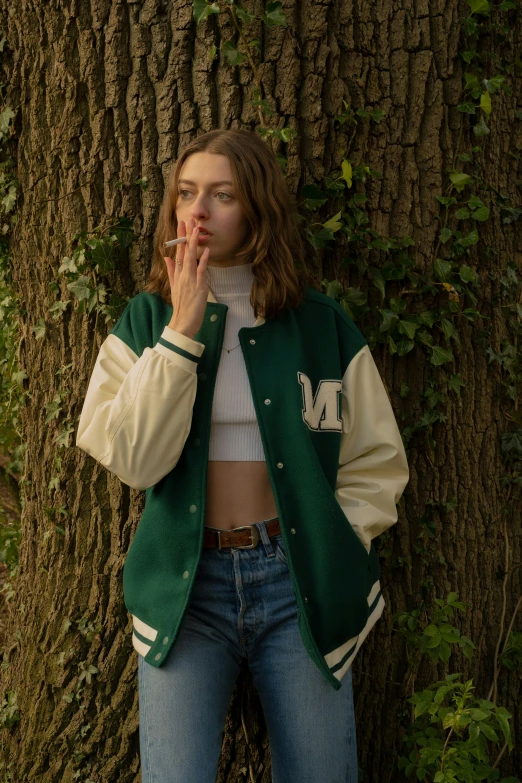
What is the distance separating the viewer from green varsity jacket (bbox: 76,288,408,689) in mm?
2170

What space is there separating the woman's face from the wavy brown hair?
0.02 metres

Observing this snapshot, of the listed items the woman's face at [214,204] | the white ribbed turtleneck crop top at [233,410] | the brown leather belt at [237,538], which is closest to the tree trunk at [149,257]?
the woman's face at [214,204]

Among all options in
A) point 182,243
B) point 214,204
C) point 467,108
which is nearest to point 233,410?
point 182,243

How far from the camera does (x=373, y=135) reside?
2.91 m

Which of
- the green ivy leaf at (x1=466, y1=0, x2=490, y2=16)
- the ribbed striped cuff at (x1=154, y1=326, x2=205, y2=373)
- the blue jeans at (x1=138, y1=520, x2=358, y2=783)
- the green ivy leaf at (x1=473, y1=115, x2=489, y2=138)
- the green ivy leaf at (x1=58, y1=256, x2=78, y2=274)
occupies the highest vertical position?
the green ivy leaf at (x1=466, y1=0, x2=490, y2=16)

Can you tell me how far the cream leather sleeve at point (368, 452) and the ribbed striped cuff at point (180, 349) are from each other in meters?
0.51

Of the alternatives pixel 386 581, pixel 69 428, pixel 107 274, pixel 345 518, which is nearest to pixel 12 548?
pixel 69 428

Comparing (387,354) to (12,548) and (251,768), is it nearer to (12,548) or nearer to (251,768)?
(251,768)

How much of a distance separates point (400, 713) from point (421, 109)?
2.18m

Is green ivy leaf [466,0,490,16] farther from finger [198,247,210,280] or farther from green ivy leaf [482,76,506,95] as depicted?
finger [198,247,210,280]

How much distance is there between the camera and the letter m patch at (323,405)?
2336 millimetres

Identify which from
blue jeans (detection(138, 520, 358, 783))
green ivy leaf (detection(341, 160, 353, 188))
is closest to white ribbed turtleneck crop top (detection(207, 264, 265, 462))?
blue jeans (detection(138, 520, 358, 783))

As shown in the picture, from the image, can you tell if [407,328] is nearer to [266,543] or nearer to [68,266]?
[266,543]

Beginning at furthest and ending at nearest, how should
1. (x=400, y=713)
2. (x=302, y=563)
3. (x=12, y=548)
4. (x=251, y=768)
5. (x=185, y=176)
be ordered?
(x=12, y=548) → (x=400, y=713) → (x=251, y=768) → (x=185, y=176) → (x=302, y=563)
